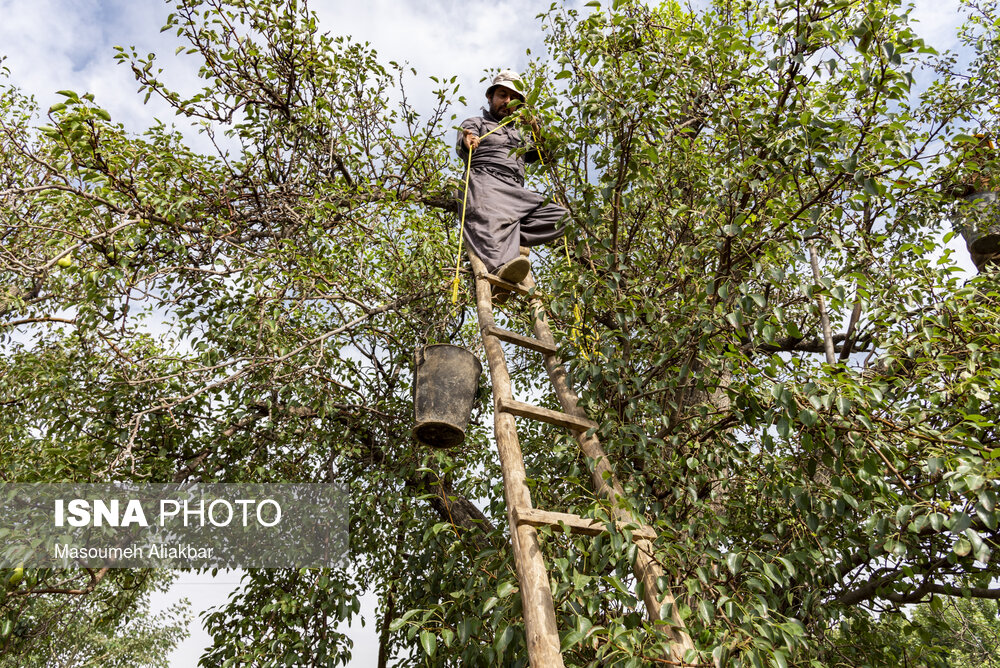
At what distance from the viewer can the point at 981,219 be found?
4164 mm

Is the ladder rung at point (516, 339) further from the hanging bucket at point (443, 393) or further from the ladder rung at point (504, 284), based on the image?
the ladder rung at point (504, 284)

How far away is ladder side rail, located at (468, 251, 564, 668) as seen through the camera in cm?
236

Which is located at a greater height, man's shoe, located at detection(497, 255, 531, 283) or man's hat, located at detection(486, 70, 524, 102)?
man's hat, located at detection(486, 70, 524, 102)

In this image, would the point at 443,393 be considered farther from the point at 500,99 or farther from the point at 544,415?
the point at 500,99

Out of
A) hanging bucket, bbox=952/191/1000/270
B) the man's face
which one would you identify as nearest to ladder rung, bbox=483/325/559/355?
the man's face

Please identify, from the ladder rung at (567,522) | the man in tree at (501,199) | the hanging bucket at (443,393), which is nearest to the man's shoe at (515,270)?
the man in tree at (501,199)

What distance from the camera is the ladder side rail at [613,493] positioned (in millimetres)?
2537

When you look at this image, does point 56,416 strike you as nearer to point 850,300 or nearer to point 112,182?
point 112,182

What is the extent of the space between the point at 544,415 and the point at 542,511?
52cm

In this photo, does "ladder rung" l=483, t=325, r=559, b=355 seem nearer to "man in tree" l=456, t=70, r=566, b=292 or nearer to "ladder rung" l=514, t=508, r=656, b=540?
"man in tree" l=456, t=70, r=566, b=292

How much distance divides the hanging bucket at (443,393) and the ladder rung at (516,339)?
0.18 meters

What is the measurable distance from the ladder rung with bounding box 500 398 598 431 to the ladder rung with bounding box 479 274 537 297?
96 centimetres

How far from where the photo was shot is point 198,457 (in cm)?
510

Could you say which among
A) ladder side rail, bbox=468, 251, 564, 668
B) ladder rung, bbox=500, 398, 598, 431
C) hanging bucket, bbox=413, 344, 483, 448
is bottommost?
ladder side rail, bbox=468, 251, 564, 668
